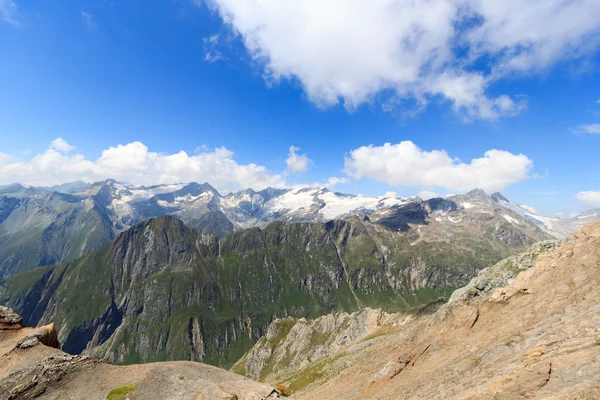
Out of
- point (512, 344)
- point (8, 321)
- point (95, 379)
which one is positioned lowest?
point (95, 379)

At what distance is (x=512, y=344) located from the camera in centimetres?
3127

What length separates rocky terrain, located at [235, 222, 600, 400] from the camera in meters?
21.1

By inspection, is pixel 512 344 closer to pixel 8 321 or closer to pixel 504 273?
Answer: pixel 504 273

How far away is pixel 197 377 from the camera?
1955 inches

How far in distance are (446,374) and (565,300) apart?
16.1m

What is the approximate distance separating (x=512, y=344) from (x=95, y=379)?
57.4 metres

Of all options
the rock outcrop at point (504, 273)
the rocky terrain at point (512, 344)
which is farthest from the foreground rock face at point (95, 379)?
the rock outcrop at point (504, 273)

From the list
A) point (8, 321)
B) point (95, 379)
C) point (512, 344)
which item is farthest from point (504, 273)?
point (8, 321)

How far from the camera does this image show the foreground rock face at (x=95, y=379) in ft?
135

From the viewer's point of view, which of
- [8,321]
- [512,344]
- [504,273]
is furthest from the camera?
[8,321]

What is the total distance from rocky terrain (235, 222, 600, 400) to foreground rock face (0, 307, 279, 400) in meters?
20.3

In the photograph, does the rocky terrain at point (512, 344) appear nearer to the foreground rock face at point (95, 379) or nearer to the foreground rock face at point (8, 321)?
the foreground rock face at point (95, 379)

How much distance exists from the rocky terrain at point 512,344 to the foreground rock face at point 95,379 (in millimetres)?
20267

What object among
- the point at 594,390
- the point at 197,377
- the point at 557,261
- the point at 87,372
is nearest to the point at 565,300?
the point at 557,261
